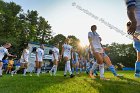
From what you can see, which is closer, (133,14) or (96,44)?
(133,14)

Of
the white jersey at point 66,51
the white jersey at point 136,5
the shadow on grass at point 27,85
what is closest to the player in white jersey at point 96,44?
the shadow on grass at point 27,85

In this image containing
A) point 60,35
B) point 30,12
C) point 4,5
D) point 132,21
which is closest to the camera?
point 132,21

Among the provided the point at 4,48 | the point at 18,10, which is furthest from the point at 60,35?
the point at 4,48

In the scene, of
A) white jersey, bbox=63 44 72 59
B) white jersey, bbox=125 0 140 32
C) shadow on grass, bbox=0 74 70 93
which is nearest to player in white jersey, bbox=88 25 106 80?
shadow on grass, bbox=0 74 70 93

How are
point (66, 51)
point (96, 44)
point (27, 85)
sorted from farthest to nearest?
1. point (66, 51)
2. point (96, 44)
3. point (27, 85)

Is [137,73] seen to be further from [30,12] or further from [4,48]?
[30,12]

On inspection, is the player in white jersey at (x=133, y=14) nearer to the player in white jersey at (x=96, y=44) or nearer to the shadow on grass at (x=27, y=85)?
the shadow on grass at (x=27, y=85)

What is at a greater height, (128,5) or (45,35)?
(45,35)

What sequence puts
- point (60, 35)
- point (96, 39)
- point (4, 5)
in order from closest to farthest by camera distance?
point (96, 39) < point (4, 5) < point (60, 35)

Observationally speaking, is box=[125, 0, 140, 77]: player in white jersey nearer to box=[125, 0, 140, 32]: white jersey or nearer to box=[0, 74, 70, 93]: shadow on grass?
box=[125, 0, 140, 32]: white jersey

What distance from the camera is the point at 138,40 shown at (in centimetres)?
654

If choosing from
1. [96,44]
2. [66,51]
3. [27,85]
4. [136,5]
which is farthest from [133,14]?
[66,51]

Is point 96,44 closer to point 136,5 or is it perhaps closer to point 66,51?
point 66,51

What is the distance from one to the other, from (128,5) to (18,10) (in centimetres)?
8334
